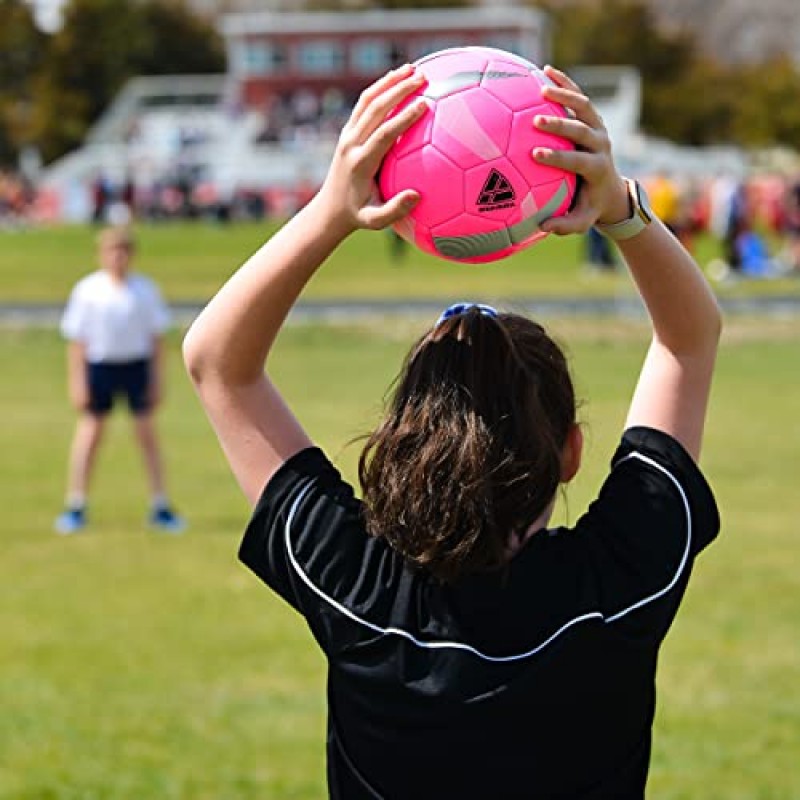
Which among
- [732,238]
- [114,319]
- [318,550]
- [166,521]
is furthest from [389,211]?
[732,238]

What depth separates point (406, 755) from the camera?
2.38 metres

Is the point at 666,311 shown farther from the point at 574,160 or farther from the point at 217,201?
the point at 217,201

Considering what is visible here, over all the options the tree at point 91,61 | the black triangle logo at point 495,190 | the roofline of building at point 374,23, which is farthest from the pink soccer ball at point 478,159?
the roofline of building at point 374,23

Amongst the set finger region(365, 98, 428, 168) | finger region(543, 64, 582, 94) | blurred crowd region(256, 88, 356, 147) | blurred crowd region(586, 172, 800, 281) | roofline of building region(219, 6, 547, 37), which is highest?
finger region(543, 64, 582, 94)

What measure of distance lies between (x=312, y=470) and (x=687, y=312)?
0.65 metres

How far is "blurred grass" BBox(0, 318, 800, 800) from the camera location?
20.9 ft

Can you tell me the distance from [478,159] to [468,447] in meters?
0.45

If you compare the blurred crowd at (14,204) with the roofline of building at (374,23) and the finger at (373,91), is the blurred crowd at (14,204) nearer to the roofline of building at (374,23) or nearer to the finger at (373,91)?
the roofline of building at (374,23)

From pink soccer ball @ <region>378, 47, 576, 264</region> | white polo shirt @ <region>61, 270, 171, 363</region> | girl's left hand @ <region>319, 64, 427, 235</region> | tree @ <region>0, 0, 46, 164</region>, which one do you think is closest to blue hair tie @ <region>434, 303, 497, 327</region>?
pink soccer ball @ <region>378, 47, 576, 264</region>

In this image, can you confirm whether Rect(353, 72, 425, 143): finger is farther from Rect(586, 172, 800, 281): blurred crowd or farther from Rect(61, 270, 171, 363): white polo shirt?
Rect(586, 172, 800, 281): blurred crowd

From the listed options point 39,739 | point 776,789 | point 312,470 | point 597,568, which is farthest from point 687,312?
point 39,739

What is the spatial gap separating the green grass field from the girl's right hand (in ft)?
1.50

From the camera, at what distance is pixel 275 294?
2.48 metres

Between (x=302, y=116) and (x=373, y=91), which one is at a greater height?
(x=373, y=91)
